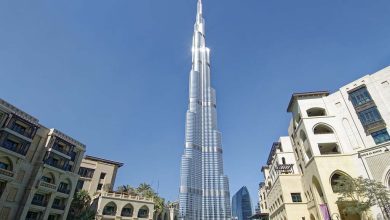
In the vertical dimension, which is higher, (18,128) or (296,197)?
(18,128)

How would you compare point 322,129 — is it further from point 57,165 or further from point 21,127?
point 21,127

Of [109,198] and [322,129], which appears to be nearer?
[322,129]

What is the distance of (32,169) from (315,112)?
5670 cm

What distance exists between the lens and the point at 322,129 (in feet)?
149

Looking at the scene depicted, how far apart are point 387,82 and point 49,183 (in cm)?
6377

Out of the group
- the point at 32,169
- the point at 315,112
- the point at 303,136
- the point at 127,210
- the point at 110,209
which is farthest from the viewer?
the point at 127,210

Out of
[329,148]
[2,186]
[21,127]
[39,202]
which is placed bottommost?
[39,202]

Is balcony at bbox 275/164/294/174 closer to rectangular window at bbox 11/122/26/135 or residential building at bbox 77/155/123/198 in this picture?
residential building at bbox 77/155/123/198

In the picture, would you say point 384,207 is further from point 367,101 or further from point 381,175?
point 367,101

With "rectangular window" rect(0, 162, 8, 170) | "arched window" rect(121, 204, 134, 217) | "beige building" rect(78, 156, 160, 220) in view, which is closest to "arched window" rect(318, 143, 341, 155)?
"beige building" rect(78, 156, 160, 220)

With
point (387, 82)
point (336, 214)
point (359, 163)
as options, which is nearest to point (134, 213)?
point (336, 214)

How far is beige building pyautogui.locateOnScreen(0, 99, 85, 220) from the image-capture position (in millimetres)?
40531

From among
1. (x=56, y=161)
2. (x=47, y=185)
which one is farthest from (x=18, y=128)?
(x=47, y=185)

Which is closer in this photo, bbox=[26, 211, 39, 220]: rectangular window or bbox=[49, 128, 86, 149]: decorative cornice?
bbox=[26, 211, 39, 220]: rectangular window
